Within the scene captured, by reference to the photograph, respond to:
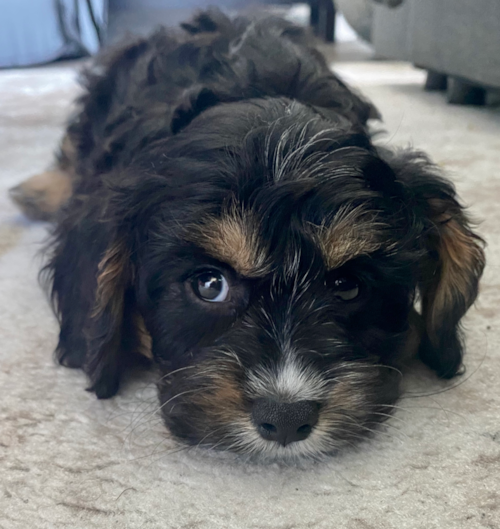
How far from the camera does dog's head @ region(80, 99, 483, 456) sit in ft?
5.26

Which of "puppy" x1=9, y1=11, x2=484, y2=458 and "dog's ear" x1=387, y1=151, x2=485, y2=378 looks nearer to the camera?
"puppy" x1=9, y1=11, x2=484, y2=458

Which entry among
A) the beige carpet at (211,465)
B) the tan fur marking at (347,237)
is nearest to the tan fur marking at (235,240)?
the tan fur marking at (347,237)

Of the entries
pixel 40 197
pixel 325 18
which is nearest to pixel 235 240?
pixel 40 197

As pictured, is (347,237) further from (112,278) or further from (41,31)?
(41,31)

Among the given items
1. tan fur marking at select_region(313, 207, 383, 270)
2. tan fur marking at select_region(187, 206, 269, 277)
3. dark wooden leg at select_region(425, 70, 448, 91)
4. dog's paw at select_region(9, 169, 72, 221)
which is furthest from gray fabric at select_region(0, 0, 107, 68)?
tan fur marking at select_region(313, 207, 383, 270)

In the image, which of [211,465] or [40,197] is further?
[40,197]

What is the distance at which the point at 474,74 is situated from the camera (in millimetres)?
4770

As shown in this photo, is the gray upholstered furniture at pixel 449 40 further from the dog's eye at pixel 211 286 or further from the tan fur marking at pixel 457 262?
the dog's eye at pixel 211 286

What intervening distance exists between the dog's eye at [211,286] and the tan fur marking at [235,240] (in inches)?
3.6

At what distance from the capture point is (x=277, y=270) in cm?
165

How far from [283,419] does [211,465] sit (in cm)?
31

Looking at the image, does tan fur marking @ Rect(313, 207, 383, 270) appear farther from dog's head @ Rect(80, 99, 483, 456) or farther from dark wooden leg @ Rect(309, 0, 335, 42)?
dark wooden leg @ Rect(309, 0, 335, 42)

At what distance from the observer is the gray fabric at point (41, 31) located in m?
8.50

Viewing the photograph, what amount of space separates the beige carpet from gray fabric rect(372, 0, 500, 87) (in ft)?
8.98
